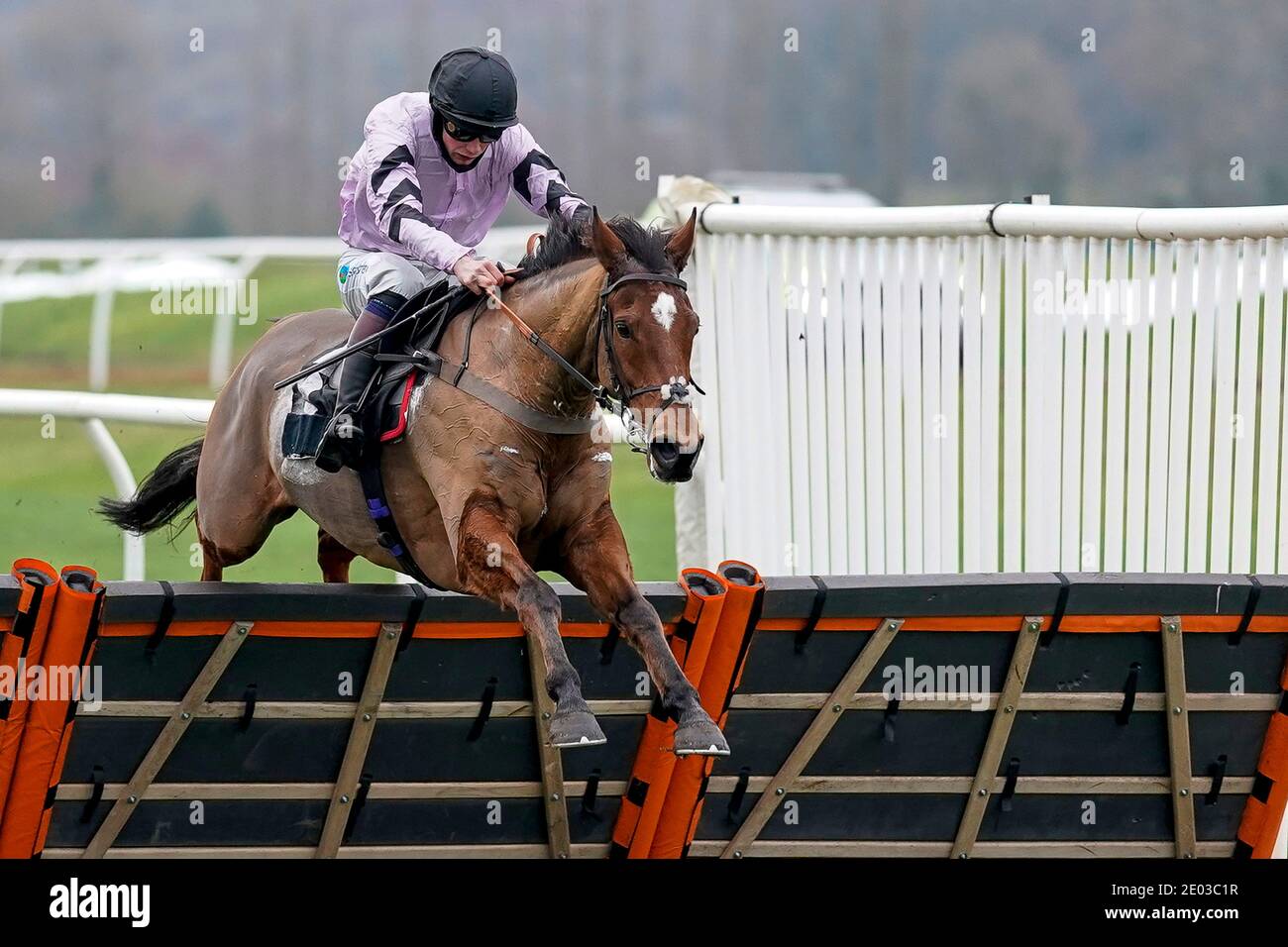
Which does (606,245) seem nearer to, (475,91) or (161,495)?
(475,91)

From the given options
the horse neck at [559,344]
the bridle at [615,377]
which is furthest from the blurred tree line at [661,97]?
the bridle at [615,377]

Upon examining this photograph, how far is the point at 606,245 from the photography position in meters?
4.51

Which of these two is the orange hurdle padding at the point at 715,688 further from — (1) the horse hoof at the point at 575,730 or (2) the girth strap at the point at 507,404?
(2) the girth strap at the point at 507,404

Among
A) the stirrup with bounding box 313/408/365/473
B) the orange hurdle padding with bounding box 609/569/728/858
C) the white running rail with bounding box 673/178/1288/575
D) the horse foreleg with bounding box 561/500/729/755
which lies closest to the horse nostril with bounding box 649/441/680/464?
the horse foreleg with bounding box 561/500/729/755

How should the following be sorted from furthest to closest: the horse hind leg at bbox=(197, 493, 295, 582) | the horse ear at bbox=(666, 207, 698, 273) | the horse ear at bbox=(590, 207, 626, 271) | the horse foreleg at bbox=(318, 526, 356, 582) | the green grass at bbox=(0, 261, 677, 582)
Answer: the green grass at bbox=(0, 261, 677, 582)
the horse foreleg at bbox=(318, 526, 356, 582)
the horse hind leg at bbox=(197, 493, 295, 582)
the horse ear at bbox=(666, 207, 698, 273)
the horse ear at bbox=(590, 207, 626, 271)

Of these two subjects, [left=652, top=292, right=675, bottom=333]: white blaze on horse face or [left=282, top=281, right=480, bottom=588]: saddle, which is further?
[left=282, top=281, right=480, bottom=588]: saddle

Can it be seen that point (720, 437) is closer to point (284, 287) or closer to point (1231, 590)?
point (1231, 590)

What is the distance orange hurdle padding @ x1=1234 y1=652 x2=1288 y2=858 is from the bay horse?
1.70 meters

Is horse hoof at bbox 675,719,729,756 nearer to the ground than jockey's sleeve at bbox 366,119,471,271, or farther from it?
nearer to the ground

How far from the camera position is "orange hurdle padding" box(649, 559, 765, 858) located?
185 inches

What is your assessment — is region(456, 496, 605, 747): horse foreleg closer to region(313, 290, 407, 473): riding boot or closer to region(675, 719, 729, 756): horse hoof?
region(675, 719, 729, 756): horse hoof

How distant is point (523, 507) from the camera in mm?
4816

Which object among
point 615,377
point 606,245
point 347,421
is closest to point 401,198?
point 347,421

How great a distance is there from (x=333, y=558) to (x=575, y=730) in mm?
2106
